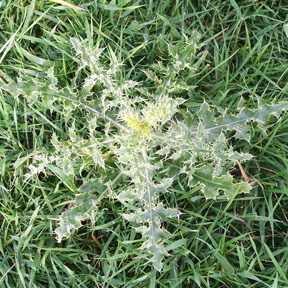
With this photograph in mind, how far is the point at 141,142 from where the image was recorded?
2.58 m

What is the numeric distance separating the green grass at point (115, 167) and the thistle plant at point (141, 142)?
0.23ft

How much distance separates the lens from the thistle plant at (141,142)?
270 centimetres

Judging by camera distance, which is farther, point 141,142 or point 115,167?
point 115,167

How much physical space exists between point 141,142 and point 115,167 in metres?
0.65

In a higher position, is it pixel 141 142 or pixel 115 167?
pixel 141 142

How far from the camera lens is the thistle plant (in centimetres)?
270

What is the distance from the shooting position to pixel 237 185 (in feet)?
9.03

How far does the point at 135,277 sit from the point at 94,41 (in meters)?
2.11

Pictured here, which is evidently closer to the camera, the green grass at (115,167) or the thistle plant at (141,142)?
the thistle plant at (141,142)

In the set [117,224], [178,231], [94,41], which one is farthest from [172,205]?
[94,41]

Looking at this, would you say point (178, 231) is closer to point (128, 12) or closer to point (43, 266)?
point (43, 266)

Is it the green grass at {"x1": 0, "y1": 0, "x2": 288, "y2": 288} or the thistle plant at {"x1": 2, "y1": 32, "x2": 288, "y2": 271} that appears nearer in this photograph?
the thistle plant at {"x1": 2, "y1": 32, "x2": 288, "y2": 271}

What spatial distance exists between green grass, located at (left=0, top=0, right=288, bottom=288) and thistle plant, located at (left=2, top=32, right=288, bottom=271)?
69mm

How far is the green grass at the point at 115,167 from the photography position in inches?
119
